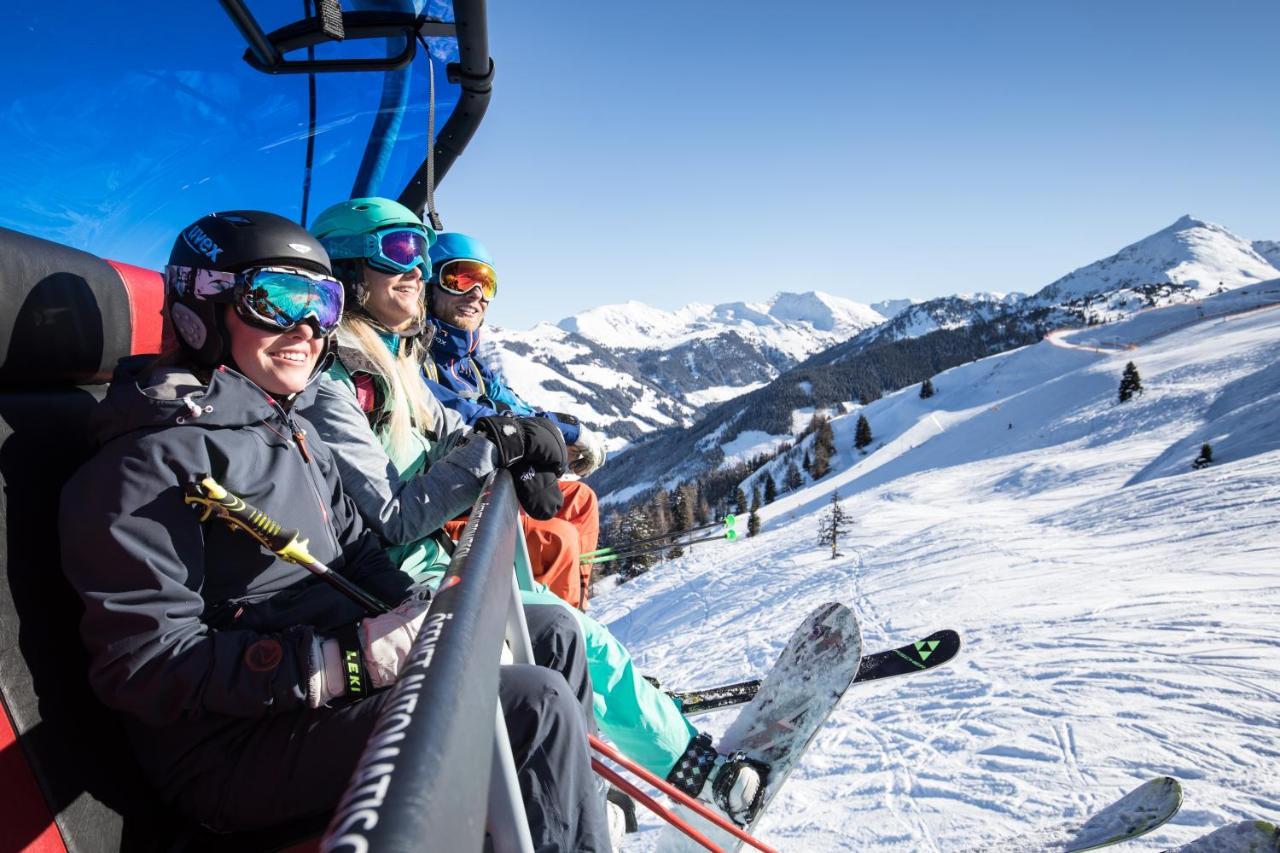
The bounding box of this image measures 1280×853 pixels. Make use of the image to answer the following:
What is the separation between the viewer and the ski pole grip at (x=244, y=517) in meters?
1.69

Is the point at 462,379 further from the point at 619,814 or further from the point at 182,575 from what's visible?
the point at 182,575

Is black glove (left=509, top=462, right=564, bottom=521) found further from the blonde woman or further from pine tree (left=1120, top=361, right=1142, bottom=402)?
pine tree (left=1120, top=361, right=1142, bottom=402)

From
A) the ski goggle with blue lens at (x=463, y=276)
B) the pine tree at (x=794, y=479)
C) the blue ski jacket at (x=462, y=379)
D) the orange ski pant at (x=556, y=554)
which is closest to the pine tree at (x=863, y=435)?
the pine tree at (x=794, y=479)

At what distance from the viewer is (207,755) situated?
1.68 metres

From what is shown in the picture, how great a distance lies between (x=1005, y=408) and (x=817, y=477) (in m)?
32.4

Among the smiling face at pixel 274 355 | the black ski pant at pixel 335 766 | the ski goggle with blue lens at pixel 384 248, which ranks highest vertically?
the ski goggle with blue lens at pixel 384 248

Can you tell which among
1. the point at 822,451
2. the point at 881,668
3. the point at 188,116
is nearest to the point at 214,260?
the point at 188,116

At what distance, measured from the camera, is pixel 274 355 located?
7.20 feet

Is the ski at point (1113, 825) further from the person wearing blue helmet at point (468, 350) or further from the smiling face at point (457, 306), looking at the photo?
the smiling face at point (457, 306)

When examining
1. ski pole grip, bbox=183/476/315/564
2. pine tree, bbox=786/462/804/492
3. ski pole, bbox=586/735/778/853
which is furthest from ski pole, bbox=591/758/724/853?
pine tree, bbox=786/462/804/492

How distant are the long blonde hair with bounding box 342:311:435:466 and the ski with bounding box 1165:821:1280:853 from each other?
3780mm

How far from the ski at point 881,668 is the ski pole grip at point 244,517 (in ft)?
11.2

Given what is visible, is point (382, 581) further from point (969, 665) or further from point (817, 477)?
point (817, 477)

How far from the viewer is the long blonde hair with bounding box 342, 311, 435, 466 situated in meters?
3.21
